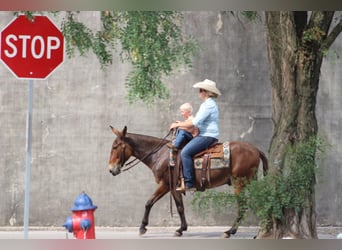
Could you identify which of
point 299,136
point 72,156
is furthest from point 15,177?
point 299,136

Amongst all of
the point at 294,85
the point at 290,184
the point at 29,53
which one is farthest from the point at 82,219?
the point at 294,85

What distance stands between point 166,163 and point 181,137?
18.1 inches

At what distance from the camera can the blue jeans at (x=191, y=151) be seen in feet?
36.4

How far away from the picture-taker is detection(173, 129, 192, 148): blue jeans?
11.3 meters

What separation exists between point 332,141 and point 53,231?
14.9ft

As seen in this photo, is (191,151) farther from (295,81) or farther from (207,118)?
(295,81)

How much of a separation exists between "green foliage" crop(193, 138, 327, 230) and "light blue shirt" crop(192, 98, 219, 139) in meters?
0.96

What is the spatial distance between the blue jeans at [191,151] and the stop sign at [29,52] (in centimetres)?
238

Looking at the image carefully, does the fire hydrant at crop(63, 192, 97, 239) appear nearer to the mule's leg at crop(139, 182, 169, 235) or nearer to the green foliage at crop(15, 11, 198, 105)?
the green foliage at crop(15, 11, 198, 105)

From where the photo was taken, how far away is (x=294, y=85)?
411 inches

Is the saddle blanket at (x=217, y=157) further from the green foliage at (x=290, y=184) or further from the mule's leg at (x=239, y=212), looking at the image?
the green foliage at (x=290, y=184)

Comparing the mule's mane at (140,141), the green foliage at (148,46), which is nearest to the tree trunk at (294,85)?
the green foliage at (148,46)

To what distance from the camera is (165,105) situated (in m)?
13.1

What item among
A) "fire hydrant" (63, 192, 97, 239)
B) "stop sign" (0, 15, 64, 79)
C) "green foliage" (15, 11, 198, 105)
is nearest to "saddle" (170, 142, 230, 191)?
"green foliage" (15, 11, 198, 105)
